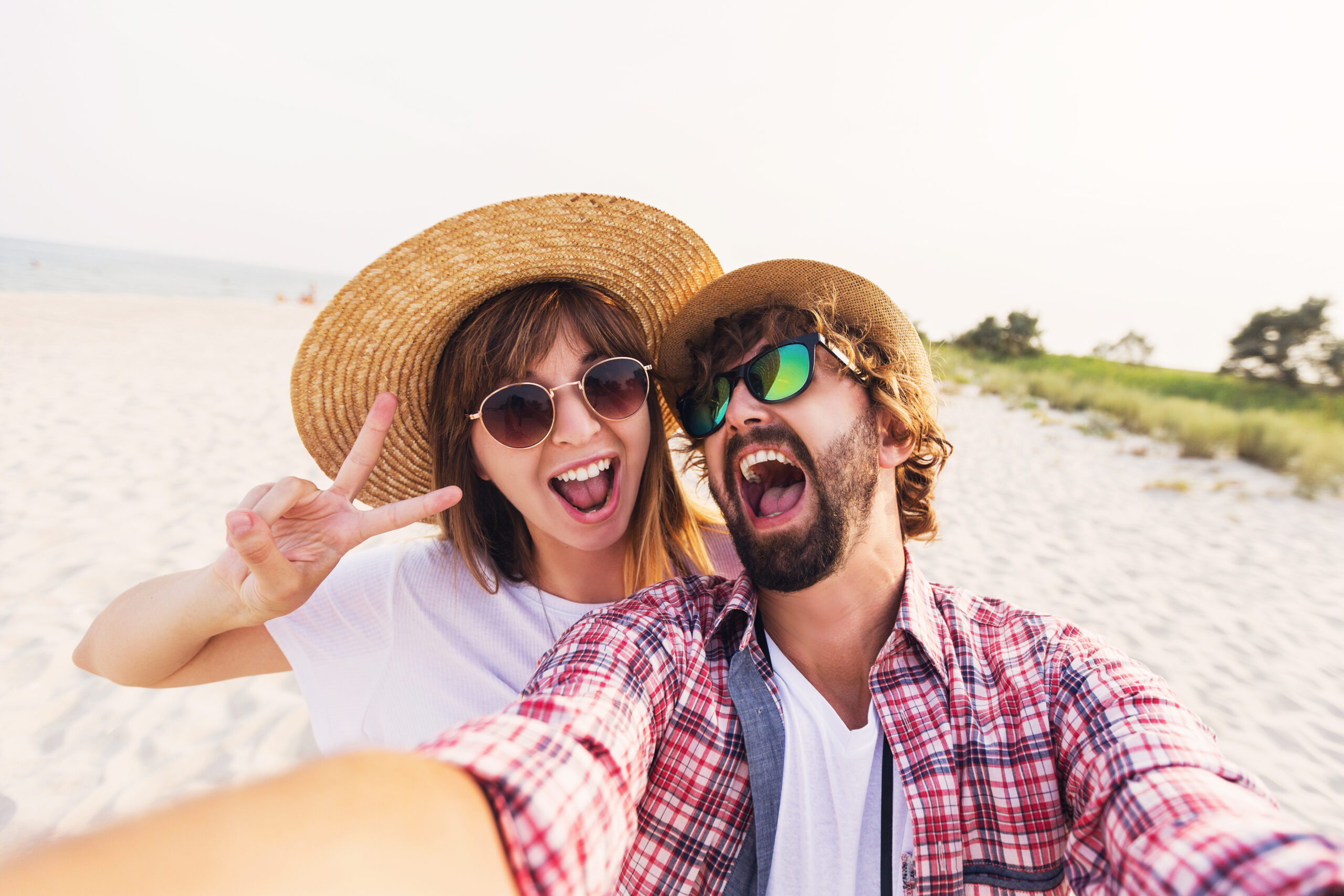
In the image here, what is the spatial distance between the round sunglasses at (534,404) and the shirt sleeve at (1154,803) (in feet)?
4.98

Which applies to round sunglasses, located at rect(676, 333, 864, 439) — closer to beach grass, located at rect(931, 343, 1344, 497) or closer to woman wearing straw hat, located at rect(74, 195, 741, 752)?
woman wearing straw hat, located at rect(74, 195, 741, 752)

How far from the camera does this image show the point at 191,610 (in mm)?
1798

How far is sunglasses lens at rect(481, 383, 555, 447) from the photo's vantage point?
2096mm

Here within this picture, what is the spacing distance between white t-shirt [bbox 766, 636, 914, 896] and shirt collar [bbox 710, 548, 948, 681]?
0.68 feet

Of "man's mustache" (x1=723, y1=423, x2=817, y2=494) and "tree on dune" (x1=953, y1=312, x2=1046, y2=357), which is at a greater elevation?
"tree on dune" (x1=953, y1=312, x2=1046, y2=357)

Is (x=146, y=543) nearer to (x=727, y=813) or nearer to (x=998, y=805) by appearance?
(x=727, y=813)

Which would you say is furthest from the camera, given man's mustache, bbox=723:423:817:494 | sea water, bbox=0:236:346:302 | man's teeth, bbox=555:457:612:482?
sea water, bbox=0:236:346:302

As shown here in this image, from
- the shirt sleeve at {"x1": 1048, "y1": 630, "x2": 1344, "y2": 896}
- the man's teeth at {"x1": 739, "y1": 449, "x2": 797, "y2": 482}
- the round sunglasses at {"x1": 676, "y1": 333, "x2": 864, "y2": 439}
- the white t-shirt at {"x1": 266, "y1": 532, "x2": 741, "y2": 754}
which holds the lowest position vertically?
the white t-shirt at {"x1": 266, "y1": 532, "x2": 741, "y2": 754}

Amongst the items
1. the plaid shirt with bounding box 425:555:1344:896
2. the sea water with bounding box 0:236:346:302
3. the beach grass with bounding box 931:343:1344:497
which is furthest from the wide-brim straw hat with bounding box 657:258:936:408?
the sea water with bounding box 0:236:346:302

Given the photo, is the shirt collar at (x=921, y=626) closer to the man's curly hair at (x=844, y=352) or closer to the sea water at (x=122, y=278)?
the man's curly hair at (x=844, y=352)

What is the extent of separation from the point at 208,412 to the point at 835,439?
9427 mm

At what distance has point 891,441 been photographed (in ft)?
7.29

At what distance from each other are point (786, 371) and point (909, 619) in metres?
0.84

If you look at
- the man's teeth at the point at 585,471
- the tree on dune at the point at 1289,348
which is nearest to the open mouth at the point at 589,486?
the man's teeth at the point at 585,471
